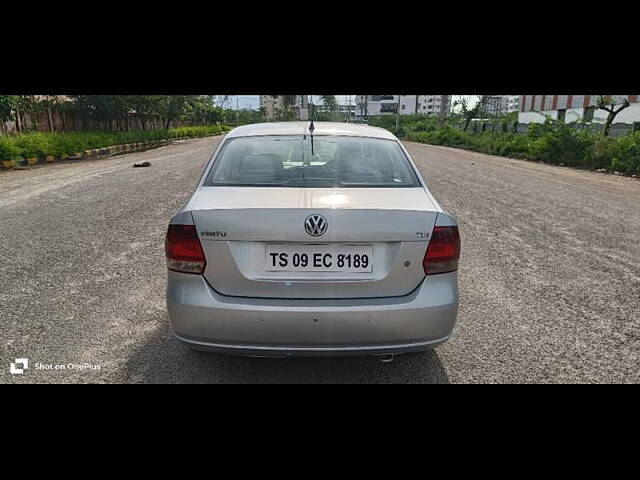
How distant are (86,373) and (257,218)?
60.3 inches

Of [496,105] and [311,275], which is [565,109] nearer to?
[311,275]

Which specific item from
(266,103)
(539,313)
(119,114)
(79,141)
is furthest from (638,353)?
(266,103)

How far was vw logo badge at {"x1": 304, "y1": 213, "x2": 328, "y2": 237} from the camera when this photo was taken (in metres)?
2.45

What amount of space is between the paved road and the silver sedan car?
0.57 metres

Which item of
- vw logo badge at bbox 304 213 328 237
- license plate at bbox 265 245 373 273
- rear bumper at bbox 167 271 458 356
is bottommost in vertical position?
rear bumper at bbox 167 271 458 356

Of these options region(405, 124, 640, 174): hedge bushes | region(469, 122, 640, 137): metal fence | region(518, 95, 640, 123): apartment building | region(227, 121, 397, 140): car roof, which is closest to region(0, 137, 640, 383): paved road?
region(227, 121, 397, 140): car roof

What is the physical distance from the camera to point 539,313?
3963mm

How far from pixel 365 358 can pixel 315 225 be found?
1.20 m

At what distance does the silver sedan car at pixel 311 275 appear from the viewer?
245cm

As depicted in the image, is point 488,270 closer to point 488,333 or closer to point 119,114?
point 488,333

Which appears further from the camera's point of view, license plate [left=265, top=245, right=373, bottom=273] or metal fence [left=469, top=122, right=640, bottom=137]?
metal fence [left=469, top=122, right=640, bottom=137]

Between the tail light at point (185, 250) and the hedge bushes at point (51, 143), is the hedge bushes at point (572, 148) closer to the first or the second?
the tail light at point (185, 250)

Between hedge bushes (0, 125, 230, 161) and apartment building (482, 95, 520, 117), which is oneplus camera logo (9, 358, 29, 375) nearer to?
hedge bushes (0, 125, 230, 161)

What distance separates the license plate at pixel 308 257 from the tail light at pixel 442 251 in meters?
0.39
